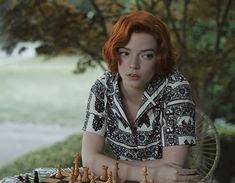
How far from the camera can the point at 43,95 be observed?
722cm

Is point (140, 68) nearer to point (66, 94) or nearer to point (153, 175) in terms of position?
point (153, 175)

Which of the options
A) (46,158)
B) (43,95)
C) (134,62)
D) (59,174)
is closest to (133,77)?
(134,62)

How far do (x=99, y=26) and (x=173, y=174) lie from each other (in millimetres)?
2503

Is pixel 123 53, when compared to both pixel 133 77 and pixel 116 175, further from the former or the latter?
pixel 116 175

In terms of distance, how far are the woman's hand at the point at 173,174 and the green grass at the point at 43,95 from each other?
4.68 metres

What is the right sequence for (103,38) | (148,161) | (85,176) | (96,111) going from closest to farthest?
(85,176)
(148,161)
(96,111)
(103,38)

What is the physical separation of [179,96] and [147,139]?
21 centimetres

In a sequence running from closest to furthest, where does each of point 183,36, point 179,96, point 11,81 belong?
point 179,96 < point 183,36 < point 11,81

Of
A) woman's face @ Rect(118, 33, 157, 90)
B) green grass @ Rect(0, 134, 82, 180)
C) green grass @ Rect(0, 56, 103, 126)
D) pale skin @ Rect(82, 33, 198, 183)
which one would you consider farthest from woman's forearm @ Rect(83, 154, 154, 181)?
green grass @ Rect(0, 56, 103, 126)

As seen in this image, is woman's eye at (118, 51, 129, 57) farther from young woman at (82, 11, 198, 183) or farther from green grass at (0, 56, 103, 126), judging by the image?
green grass at (0, 56, 103, 126)

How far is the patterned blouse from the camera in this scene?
195cm

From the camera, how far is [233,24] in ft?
14.8

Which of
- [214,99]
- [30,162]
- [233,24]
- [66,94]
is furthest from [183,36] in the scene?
[66,94]

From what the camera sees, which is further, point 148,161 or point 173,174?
point 148,161
